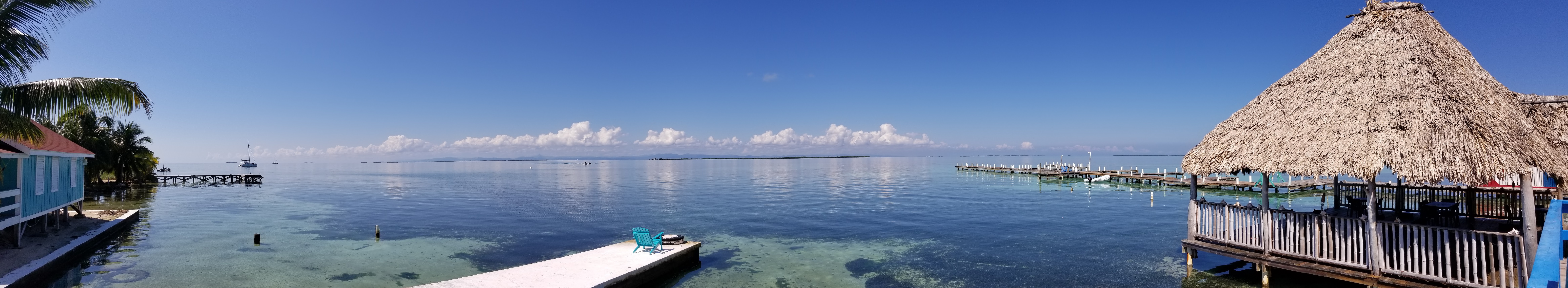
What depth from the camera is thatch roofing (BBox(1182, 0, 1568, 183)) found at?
33.6 feet

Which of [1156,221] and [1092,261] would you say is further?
[1156,221]

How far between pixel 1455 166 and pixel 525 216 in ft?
103

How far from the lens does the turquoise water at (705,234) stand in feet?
53.5

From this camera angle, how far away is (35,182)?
17.7m

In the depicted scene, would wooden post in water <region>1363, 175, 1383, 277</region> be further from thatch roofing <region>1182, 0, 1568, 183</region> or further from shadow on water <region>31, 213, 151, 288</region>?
shadow on water <region>31, 213, 151, 288</region>

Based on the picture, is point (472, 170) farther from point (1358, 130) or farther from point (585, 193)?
point (1358, 130)

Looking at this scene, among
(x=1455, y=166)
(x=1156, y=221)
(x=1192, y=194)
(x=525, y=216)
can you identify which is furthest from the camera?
(x=525, y=216)

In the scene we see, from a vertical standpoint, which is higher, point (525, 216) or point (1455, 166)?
point (1455, 166)

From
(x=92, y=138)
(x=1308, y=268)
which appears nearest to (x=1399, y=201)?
(x=1308, y=268)

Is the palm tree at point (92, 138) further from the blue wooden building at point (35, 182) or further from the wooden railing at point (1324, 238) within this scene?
the wooden railing at point (1324, 238)

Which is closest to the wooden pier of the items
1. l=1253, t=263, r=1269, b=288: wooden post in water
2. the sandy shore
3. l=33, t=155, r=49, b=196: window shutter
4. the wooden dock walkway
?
the sandy shore

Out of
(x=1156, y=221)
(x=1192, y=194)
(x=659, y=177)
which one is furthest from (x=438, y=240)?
(x=659, y=177)

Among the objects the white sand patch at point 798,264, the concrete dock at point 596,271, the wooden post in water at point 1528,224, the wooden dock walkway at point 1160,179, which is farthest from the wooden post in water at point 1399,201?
the wooden dock walkway at point 1160,179

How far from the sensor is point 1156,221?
89.6ft
